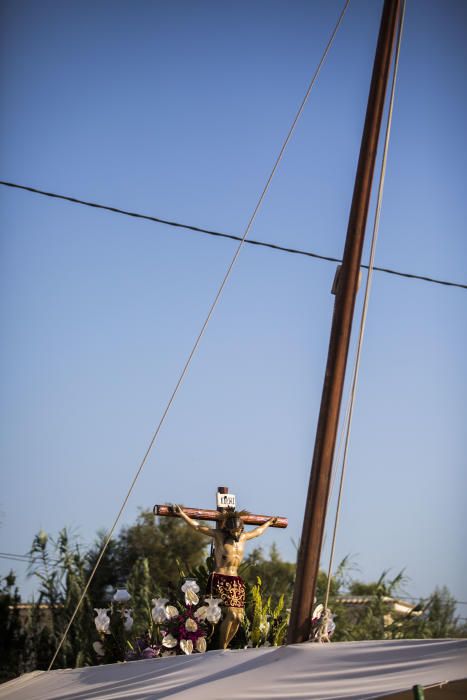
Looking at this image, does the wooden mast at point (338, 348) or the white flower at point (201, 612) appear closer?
the wooden mast at point (338, 348)

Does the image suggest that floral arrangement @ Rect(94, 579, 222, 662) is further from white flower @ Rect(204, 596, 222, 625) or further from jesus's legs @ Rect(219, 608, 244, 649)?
jesus's legs @ Rect(219, 608, 244, 649)

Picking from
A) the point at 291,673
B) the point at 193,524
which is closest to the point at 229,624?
the point at 193,524

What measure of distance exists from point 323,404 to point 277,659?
3314 mm

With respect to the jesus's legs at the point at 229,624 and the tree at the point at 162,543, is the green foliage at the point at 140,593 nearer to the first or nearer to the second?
the jesus's legs at the point at 229,624

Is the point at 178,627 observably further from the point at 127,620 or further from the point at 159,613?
the point at 127,620

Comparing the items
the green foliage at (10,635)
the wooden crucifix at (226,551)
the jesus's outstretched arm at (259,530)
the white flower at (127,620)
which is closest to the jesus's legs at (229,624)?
the wooden crucifix at (226,551)

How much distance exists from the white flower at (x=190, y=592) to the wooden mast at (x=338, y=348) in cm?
152

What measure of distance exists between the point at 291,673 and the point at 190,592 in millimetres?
3835

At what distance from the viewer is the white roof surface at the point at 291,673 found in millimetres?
6125

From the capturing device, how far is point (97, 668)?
8352mm

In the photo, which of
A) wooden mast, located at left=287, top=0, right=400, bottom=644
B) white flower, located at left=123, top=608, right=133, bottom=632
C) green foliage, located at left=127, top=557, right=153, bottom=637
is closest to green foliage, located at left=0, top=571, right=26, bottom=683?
green foliage, located at left=127, top=557, right=153, bottom=637

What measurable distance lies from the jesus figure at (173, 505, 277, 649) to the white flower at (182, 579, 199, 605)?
153mm

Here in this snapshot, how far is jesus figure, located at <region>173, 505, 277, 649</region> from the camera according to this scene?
10344 millimetres

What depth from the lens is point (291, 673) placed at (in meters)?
6.68
